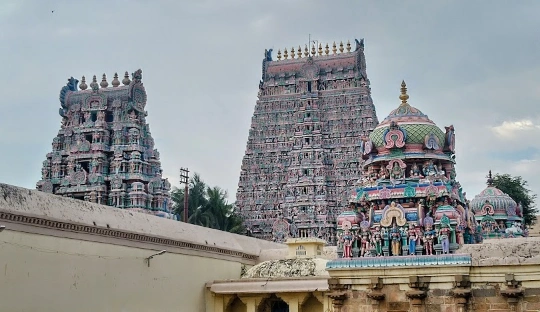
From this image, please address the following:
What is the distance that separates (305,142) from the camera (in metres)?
46.9

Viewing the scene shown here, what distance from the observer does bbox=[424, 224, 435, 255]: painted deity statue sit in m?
14.2

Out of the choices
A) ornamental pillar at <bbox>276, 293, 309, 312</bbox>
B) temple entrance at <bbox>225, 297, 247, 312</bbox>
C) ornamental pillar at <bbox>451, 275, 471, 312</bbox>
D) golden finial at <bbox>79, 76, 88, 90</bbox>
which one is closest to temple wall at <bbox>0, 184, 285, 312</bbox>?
temple entrance at <bbox>225, 297, 247, 312</bbox>

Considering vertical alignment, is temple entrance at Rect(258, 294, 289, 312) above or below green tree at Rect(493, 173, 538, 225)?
below

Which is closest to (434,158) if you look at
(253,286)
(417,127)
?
(417,127)

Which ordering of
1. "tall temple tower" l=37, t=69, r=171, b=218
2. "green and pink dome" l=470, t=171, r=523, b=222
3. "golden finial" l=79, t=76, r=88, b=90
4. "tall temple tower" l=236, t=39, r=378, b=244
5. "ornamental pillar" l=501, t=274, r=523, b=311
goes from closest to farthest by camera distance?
"ornamental pillar" l=501, t=274, r=523, b=311 → "green and pink dome" l=470, t=171, r=523, b=222 → "tall temple tower" l=37, t=69, r=171, b=218 → "golden finial" l=79, t=76, r=88, b=90 → "tall temple tower" l=236, t=39, r=378, b=244

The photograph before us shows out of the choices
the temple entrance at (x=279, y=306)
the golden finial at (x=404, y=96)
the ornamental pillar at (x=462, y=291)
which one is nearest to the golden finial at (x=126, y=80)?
the temple entrance at (x=279, y=306)

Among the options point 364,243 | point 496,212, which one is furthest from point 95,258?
point 496,212

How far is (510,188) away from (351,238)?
35136mm

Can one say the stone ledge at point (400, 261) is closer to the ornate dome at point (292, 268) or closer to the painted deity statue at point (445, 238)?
the painted deity statue at point (445, 238)

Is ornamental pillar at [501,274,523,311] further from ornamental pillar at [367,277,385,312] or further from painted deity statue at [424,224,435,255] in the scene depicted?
painted deity statue at [424,224,435,255]

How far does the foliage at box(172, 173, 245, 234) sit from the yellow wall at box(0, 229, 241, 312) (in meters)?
22.3

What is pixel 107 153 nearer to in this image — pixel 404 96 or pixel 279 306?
pixel 279 306

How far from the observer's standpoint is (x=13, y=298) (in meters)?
14.4

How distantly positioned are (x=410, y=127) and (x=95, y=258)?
8.76 meters
